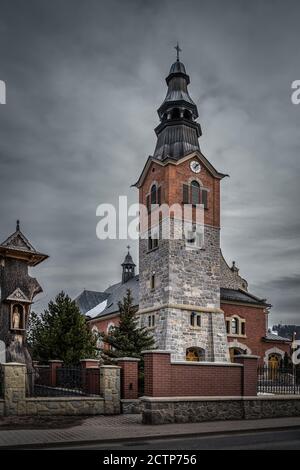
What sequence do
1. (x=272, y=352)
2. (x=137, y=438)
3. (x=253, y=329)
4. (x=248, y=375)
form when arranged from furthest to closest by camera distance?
(x=272, y=352) < (x=253, y=329) < (x=248, y=375) < (x=137, y=438)

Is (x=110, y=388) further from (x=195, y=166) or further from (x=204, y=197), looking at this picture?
(x=195, y=166)

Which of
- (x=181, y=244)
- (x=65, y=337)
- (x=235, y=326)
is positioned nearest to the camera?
(x=65, y=337)

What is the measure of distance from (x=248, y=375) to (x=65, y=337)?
45.8 ft

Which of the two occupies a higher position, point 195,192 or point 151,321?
point 195,192

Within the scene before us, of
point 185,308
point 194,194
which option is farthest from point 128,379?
point 194,194

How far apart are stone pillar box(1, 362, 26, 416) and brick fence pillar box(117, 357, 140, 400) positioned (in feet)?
11.5

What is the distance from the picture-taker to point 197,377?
15.7 meters

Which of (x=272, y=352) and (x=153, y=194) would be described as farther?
(x=272, y=352)

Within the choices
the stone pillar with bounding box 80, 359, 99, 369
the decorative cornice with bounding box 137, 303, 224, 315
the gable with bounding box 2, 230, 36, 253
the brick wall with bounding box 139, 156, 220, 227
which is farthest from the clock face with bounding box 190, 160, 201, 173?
the stone pillar with bounding box 80, 359, 99, 369

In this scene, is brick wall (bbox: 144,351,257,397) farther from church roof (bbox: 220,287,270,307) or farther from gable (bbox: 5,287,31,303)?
church roof (bbox: 220,287,270,307)

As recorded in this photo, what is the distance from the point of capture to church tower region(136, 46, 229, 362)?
32438mm

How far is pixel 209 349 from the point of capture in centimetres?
3319

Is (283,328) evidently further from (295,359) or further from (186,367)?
(186,367)

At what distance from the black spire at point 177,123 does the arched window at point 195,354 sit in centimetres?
1390
